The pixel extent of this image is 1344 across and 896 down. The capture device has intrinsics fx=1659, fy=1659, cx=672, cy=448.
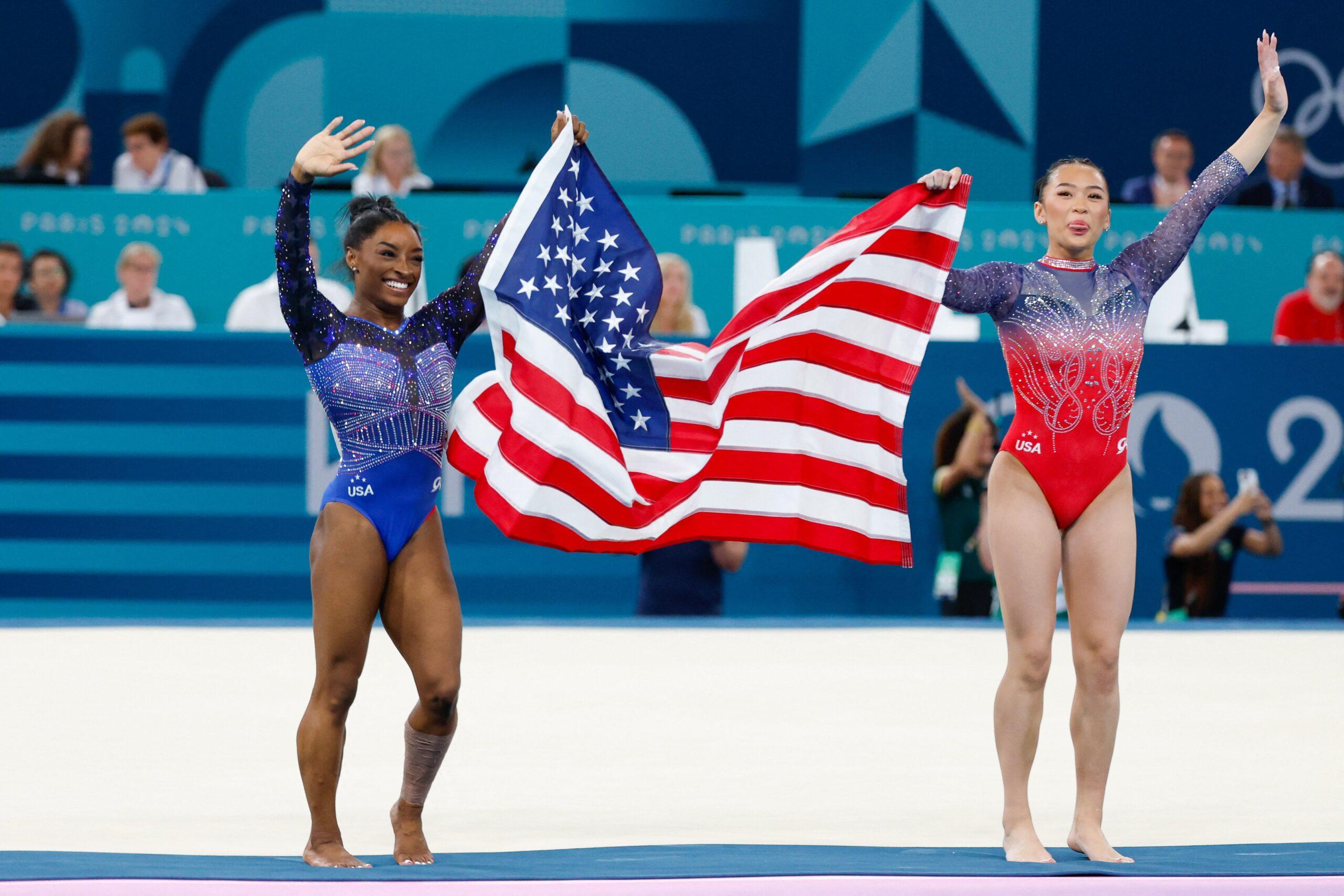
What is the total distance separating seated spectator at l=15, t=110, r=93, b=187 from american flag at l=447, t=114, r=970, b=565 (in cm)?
655

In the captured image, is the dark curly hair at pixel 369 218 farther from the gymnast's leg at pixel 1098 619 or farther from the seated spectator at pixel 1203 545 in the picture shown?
the seated spectator at pixel 1203 545

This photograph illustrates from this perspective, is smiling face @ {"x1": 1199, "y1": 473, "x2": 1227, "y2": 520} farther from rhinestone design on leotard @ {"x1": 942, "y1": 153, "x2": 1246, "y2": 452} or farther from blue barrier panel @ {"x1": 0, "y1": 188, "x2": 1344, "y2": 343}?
rhinestone design on leotard @ {"x1": 942, "y1": 153, "x2": 1246, "y2": 452}

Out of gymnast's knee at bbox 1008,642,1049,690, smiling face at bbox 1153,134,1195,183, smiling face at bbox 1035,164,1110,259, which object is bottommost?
gymnast's knee at bbox 1008,642,1049,690

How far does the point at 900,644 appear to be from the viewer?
744 cm

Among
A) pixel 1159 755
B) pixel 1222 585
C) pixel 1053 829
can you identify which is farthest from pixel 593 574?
pixel 1053 829

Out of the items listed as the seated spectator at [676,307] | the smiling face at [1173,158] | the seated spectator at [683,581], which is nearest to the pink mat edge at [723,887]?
the seated spectator at [683,581]

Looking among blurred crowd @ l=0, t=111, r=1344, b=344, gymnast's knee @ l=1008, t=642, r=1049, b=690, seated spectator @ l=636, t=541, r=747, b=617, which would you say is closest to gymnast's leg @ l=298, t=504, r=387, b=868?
gymnast's knee @ l=1008, t=642, r=1049, b=690

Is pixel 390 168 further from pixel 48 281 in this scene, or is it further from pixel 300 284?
pixel 300 284

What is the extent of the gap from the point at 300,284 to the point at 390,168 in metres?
6.27

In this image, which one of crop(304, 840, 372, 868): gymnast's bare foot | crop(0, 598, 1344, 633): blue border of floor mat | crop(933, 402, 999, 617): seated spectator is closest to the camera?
crop(304, 840, 372, 868): gymnast's bare foot

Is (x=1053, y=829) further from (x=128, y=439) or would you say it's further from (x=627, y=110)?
(x=627, y=110)

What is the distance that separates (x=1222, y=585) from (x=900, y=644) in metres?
1.96

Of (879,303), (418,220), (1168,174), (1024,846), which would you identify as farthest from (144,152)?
(1024,846)

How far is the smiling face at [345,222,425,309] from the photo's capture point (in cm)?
397
